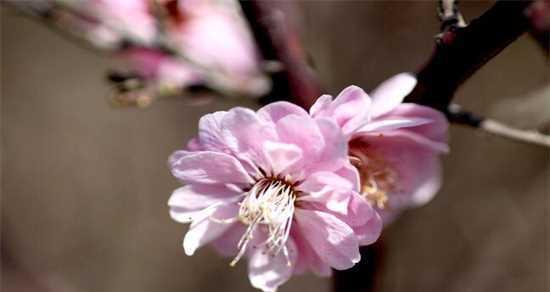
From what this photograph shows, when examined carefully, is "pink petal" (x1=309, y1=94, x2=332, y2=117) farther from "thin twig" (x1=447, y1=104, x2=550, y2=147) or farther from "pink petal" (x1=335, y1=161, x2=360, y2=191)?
"thin twig" (x1=447, y1=104, x2=550, y2=147)

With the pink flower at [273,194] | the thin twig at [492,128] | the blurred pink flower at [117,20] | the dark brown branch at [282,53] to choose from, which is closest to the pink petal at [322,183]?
the pink flower at [273,194]

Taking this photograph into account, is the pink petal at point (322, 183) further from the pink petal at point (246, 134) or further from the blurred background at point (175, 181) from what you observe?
the blurred background at point (175, 181)

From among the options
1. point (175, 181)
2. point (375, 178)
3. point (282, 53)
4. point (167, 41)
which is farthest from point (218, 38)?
point (175, 181)

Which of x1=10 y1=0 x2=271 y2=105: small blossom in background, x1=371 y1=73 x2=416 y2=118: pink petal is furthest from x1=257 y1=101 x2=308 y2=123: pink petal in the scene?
x1=10 y1=0 x2=271 y2=105: small blossom in background

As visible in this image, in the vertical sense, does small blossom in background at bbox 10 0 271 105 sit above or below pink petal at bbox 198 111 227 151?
below

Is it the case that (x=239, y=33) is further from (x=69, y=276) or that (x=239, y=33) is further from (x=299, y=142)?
(x=69, y=276)

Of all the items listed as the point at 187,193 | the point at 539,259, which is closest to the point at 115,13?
the point at 187,193

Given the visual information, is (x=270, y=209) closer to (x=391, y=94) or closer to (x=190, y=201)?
(x=190, y=201)
